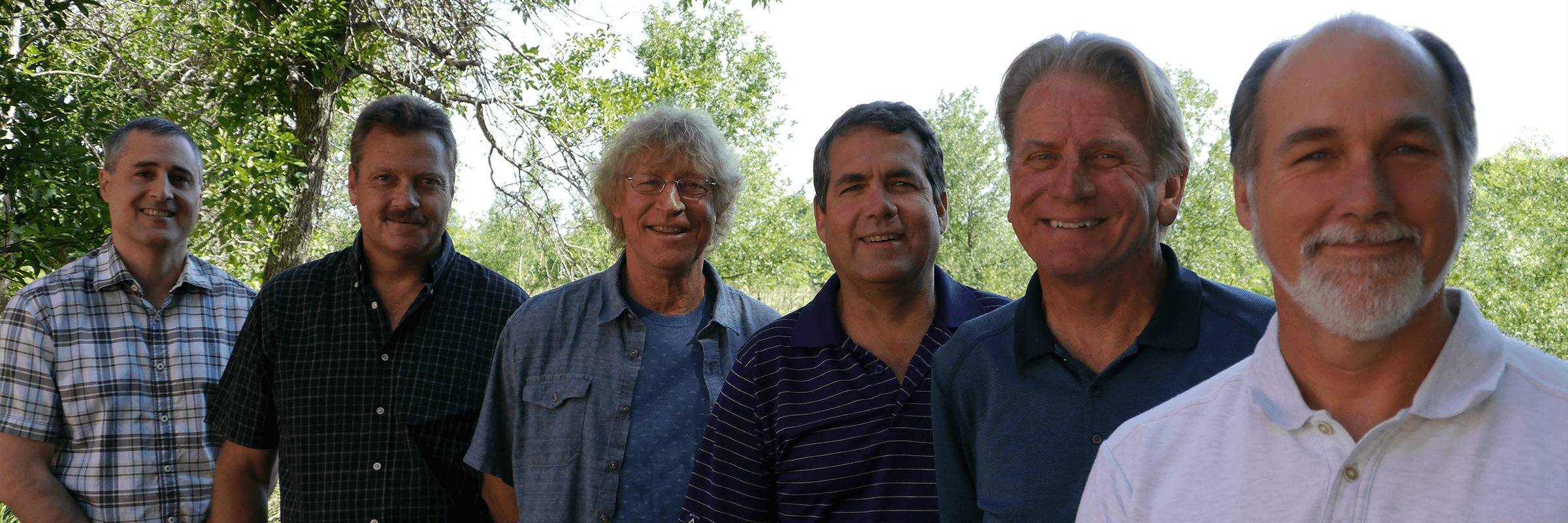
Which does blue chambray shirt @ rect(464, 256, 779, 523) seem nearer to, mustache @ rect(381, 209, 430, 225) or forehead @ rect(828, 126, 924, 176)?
mustache @ rect(381, 209, 430, 225)

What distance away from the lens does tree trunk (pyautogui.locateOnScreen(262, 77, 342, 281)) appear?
596 centimetres

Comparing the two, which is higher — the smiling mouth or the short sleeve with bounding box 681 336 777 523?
the smiling mouth

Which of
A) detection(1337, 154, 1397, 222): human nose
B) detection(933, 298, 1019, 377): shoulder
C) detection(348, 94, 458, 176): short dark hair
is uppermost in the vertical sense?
detection(348, 94, 458, 176): short dark hair

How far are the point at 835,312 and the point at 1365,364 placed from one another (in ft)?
3.51

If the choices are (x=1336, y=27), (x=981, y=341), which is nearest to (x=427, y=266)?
(x=981, y=341)

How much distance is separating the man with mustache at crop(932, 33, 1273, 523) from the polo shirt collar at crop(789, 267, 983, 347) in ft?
0.94

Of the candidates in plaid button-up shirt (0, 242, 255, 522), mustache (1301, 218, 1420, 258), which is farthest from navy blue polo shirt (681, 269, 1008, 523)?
plaid button-up shirt (0, 242, 255, 522)

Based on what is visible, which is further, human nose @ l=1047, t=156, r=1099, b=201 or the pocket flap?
the pocket flap

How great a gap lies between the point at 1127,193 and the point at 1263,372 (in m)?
0.45

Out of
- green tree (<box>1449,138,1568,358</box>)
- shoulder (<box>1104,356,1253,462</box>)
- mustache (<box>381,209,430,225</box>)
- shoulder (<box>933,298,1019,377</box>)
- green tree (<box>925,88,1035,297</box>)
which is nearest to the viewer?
shoulder (<box>1104,356,1253,462</box>)

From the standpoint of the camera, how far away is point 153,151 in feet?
9.84

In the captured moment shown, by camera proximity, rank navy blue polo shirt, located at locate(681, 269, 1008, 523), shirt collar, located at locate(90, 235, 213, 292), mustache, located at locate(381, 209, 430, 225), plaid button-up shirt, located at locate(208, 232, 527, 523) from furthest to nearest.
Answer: shirt collar, located at locate(90, 235, 213, 292) → mustache, located at locate(381, 209, 430, 225) → plaid button-up shirt, located at locate(208, 232, 527, 523) → navy blue polo shirt, located at locate(681, 269, 1008, 523)

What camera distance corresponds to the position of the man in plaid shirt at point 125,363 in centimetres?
273

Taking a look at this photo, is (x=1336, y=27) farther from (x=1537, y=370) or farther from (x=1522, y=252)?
(x=1522, y=252)
